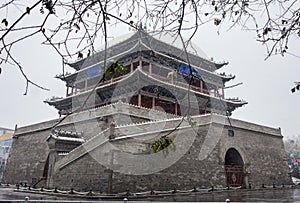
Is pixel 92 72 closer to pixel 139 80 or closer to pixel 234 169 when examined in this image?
pixel 139 80

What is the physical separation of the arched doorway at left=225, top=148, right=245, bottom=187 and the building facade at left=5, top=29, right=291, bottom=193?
48 millimetres

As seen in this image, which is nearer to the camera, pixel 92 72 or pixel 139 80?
pixel 139 80

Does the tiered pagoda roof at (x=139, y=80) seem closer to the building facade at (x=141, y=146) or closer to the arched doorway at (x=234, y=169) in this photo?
the building facade at (x=141, y=146)

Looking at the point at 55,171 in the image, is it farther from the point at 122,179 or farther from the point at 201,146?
the point at 201,146

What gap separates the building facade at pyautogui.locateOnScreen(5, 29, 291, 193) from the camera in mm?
11875

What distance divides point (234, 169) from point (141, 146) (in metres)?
5.45

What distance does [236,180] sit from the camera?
48.2ft

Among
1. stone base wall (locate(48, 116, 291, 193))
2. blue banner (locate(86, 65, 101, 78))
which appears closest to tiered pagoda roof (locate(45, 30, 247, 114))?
blue banner (locate(86, 65, 101, 78))

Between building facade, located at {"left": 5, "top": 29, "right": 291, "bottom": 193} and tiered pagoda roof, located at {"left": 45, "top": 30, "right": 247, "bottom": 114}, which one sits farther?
tiered pagoda roof, located at {"left": 45, "top": 30, "right": 247, "bottom": 114}

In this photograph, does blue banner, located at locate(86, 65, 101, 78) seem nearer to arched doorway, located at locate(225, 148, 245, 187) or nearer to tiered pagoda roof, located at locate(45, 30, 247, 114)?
tiered pagoda roof, located at locate(45, 30, 247, 114)

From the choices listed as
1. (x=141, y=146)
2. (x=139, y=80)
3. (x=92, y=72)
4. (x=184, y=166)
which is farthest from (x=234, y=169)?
(x=92, y=72)

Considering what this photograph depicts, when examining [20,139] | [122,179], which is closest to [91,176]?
[122,179]

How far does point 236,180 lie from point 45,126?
43.4ft

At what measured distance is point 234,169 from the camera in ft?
48.3
